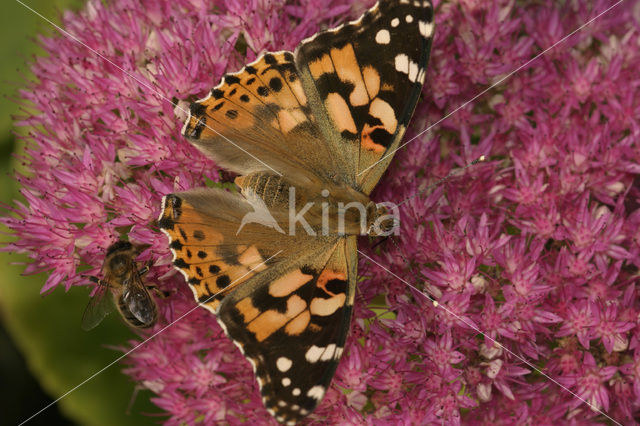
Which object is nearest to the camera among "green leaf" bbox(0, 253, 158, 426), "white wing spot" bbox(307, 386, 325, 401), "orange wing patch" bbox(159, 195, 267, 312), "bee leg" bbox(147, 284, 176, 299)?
"white wing spot" bbox(307, 386, 325, 401)

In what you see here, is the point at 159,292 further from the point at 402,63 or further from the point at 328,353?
the point at 402,63

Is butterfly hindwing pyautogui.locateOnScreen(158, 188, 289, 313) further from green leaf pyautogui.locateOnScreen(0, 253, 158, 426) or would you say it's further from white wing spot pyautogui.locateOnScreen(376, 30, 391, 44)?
green leaf pyautogui.locateOnScreen(0, 253, 158, 426)

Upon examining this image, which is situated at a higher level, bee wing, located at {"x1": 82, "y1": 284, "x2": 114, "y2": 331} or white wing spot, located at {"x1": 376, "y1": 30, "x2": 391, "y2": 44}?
white wing spot, located at {"x1": 376, "y1": 30, "x2": 391, "y2": 44}

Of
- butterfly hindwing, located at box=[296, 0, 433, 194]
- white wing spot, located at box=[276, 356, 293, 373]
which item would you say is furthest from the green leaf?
butterfly hindwing, located at box=[296, 0, 433, 194]

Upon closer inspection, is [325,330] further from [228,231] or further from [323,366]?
[228,231]

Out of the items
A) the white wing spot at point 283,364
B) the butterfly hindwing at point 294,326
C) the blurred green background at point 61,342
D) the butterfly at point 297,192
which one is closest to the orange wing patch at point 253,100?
the butterfly at point 297,192

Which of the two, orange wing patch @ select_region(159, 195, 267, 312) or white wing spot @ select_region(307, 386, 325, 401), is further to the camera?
orange wing patch @ select_region(159, 195, 267, 312)

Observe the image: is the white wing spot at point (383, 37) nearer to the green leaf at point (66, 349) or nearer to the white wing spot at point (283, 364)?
the white wing spot at point (283, 364)

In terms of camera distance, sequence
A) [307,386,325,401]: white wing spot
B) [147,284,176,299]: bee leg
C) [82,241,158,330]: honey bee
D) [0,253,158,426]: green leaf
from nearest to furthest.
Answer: [307,386,325,401]: white wing spot
[82,241,158,330]: honey bee
[147,284,176,299]: bee leg
[0,253,158,426]: green leaf

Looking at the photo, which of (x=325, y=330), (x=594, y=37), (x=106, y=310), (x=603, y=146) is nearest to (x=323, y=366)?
(x=325, y=330)
